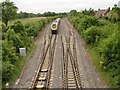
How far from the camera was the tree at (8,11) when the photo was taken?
52872 mm

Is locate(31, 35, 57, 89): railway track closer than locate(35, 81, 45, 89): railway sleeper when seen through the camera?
No

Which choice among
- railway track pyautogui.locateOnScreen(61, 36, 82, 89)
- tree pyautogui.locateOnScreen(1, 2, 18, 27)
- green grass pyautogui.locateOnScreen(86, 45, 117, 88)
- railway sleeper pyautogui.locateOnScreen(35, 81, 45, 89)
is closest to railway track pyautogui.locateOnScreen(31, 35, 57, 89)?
railway sleeper pyautogui.locateOnScreen(35, 81, 45, 89)

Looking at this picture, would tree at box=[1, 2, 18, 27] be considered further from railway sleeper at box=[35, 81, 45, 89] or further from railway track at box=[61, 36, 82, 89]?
railway sleeper at box=[35, 81, 45, 89]

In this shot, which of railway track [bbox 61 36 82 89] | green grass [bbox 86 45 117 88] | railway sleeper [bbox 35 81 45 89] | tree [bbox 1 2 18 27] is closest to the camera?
railway sleeper [bbox 35 81 45 89]

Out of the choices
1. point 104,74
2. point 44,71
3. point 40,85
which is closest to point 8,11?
point 44,71

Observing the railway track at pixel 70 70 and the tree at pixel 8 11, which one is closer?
the railway track at pixel 70 70

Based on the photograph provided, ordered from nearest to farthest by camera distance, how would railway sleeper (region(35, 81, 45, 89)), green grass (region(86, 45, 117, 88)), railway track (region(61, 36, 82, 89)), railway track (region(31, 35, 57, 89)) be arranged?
1. railway sleeper (region(35, 81, 45, 89))
2. green grass (region(86, 45, 117, 88))
3. railway track (region(61, 36, 82, 89))
4. railway track (region(31, 35, 57, 89))

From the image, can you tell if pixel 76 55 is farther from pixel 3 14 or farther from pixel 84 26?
pixel 3 14

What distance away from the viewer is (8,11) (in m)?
53.8

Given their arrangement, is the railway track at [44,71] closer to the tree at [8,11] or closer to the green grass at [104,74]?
the green grass at [104,74]

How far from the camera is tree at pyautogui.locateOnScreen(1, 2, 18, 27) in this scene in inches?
2082

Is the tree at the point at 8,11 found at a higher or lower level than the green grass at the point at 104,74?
higher

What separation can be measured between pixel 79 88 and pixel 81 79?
2400mm

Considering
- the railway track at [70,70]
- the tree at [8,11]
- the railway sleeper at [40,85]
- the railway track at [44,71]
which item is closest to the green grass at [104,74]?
the railway track at [70,70]
